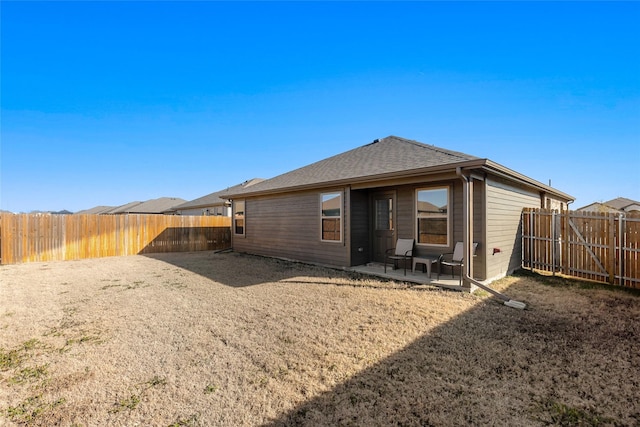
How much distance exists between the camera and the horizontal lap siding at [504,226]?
638 centimetres

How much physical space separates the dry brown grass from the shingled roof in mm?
3030

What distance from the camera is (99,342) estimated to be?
11.4 ft

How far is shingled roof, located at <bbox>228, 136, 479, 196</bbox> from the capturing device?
6.90 metres

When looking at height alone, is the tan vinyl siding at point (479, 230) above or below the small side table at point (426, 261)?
above

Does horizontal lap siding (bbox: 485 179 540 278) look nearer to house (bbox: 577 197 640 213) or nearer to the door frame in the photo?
the door frame

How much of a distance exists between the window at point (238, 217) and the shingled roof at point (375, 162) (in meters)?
0.72

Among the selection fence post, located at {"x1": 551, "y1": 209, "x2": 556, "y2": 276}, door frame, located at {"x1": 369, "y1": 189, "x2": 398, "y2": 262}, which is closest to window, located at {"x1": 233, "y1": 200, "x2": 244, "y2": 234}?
door frame, located at {"x1": 369, "y1": 189, "x2": 398, "y2": 262}

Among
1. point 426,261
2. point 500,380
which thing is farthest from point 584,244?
point 500,380

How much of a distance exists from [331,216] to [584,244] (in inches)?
247

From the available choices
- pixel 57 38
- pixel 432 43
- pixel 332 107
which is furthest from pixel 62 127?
pixel 432 43

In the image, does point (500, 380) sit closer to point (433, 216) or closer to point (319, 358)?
point (319, 358)

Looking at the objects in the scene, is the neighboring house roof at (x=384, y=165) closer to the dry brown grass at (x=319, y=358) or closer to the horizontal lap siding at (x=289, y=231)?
the horizontal lap siding at (x=289, y=231)

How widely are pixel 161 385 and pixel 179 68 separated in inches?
477

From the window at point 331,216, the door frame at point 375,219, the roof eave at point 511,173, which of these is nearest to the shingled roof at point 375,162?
the roof eave at point 511,173
